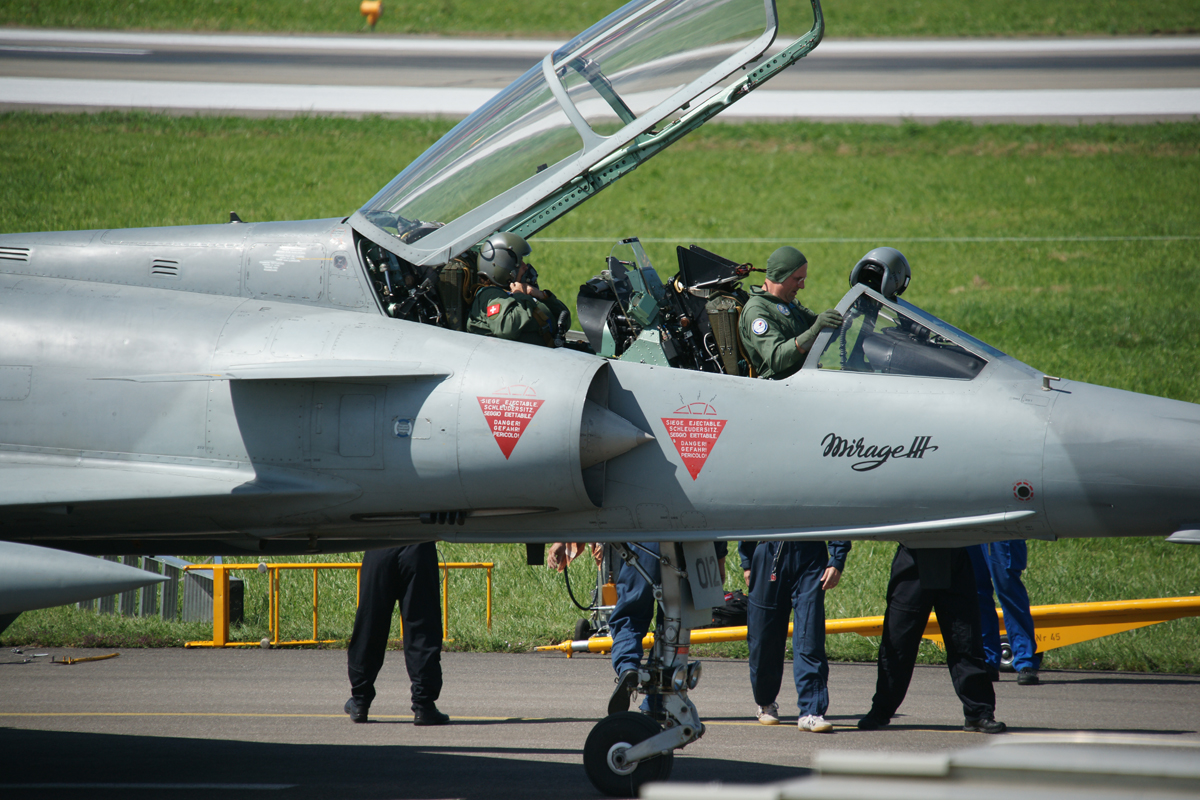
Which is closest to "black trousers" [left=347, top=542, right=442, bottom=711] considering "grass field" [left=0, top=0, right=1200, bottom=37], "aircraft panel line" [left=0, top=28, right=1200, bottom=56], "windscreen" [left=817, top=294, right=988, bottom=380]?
"windscreen" [left=817, top=294, right=988, bottom=380]

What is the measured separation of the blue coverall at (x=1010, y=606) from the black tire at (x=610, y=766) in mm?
4196

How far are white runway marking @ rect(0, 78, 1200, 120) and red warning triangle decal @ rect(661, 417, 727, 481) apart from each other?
24001 mm

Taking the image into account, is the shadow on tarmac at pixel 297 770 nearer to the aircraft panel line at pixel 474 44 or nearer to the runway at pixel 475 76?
the runway at pixel 475 76

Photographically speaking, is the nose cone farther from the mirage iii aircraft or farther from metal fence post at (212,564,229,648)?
metal fence post at (212,564,229,648)

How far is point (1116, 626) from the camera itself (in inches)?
372

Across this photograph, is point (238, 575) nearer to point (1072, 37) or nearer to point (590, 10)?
point (590, 10)

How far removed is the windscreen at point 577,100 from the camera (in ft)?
19.1

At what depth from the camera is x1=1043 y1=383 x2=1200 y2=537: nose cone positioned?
5.01 m

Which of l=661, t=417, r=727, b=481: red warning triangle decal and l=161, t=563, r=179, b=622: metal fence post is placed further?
l=161, t=563, r=179, b=622: metal fence post

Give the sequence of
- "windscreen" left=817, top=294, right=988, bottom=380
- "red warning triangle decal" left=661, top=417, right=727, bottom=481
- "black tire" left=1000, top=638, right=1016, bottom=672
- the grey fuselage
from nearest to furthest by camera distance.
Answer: the grey fuselage < "windscreen" left=817, top=294, right=988, bottom=380 < "red warning triangle decal" left=661, top=417, right=727, bottom=481 < "black tire" left=1000, top=638, right=1016, bottom=672

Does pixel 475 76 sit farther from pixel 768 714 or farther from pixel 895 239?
pixel 768 714

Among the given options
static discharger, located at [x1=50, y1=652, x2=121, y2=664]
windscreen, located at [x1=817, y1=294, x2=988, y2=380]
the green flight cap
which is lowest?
static discharger, located at [x1=50, y1=652, x2=121, y2=664]

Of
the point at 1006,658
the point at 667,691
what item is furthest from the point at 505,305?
the point at 1006,658

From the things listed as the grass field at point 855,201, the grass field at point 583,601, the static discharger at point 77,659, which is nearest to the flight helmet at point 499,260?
the grass field at point 583,601
